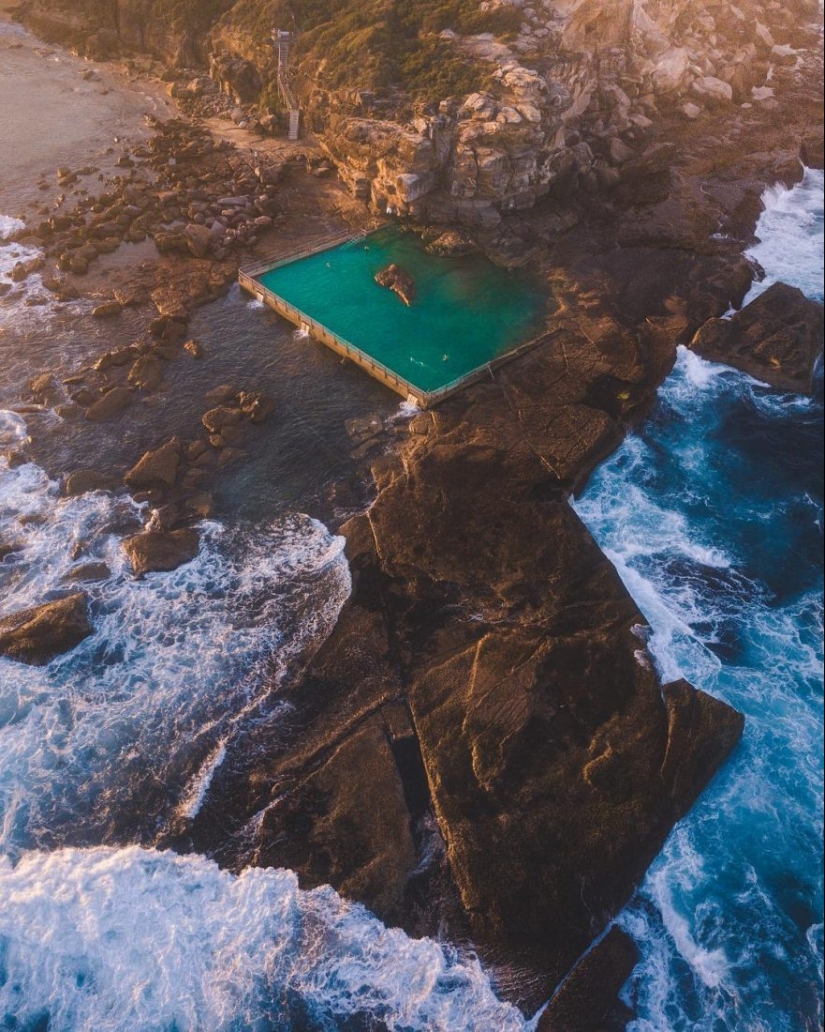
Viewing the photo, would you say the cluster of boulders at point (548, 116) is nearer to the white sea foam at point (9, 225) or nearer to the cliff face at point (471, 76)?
the cliff face at point (471, 76)

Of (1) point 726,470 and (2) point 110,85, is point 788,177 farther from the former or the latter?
(2) point 110,85

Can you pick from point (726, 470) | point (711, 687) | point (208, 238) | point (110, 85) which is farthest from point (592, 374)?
point (110, 85)

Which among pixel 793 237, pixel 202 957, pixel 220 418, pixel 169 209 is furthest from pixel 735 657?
pixel 169 209

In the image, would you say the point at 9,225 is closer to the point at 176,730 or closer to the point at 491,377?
the point at 491,377

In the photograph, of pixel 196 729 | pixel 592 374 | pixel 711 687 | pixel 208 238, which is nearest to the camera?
pixel 196 729

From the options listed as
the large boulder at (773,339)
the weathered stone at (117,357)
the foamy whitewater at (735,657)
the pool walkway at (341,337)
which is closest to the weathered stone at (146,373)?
the weathered stone at (117,357)

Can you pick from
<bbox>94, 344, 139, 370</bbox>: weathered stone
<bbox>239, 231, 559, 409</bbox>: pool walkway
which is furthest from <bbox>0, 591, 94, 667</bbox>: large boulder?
<bbox>239, 231, 559, 409</bbox>: pool walkway
